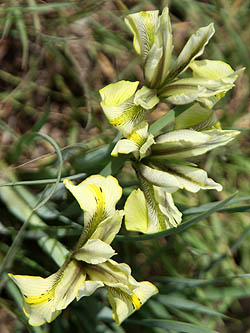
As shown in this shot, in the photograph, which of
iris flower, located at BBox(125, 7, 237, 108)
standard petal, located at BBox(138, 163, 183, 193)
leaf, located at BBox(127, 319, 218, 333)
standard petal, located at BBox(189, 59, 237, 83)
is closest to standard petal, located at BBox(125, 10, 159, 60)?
iris flower, located at BBox(125, 7, 237, 108)

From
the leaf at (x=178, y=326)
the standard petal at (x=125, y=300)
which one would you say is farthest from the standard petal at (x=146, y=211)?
the leaf at (x=178, y=326)

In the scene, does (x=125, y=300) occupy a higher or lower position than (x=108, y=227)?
lower

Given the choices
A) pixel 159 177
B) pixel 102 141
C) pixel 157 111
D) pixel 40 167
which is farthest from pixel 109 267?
pixel 157 111

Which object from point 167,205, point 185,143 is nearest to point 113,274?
point 167,205

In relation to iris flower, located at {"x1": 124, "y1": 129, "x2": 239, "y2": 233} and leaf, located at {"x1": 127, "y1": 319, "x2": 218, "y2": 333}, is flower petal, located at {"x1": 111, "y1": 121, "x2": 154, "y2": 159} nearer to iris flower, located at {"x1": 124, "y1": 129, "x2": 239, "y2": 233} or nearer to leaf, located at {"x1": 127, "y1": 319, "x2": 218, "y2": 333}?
iris flower, located at {"x1": 124, "y1": 129, "x2": 239, "y2": 233}

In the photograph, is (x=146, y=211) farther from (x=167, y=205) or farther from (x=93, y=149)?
(x=93, y=149)

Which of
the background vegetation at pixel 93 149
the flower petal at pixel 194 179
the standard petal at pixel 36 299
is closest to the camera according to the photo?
the standard petal at pixel 36 299

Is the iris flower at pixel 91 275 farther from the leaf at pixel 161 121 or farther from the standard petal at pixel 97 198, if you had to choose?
the leaf at pixel 161 121
